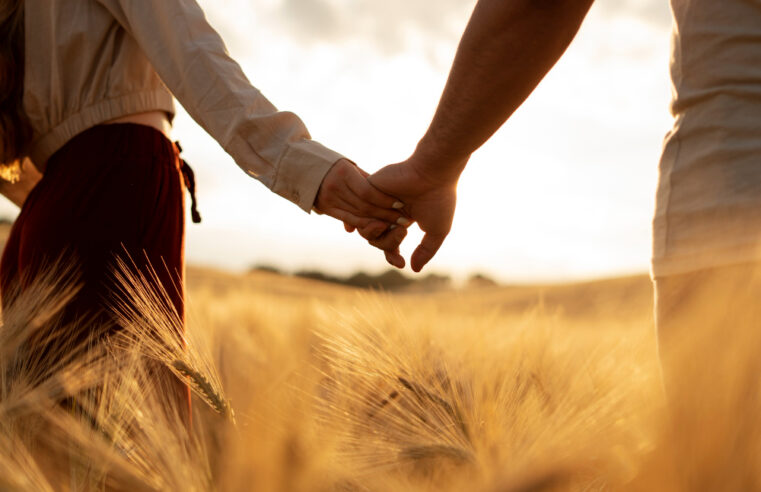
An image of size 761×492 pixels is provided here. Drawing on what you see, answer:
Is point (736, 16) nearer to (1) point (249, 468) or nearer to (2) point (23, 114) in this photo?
(1) point (249, 468)

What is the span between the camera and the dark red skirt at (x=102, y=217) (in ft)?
4.39

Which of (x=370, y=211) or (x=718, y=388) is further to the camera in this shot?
(x=370, y=211)

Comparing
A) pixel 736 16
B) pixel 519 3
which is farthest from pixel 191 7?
pixel 736 16

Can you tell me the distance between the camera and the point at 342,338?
1.25m

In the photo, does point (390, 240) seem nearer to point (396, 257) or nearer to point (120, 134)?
point (396, 257)

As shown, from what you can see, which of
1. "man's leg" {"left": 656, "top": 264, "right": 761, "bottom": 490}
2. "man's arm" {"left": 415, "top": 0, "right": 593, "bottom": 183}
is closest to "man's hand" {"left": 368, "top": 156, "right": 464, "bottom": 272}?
"man's arm" {"left": 415, "top": 0, "right": 593, "bottom": 183}

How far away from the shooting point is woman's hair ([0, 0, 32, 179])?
148 cm

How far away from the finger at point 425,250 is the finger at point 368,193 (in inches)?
5.0

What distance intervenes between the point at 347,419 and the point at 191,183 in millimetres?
870

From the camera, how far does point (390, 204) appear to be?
1687 mm

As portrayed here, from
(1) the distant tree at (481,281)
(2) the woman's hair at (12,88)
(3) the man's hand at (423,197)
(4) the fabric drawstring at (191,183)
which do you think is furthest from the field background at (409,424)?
(1) the distant tree at (481,281)

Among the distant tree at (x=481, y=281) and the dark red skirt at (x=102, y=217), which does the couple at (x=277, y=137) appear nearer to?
the dark red skirt at (x=102, y=217)

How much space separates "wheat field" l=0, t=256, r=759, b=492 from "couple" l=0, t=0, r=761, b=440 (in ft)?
0.48

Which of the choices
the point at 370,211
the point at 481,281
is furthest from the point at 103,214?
the point at 481,281
